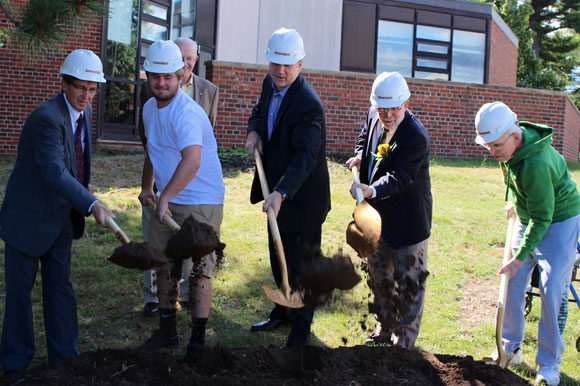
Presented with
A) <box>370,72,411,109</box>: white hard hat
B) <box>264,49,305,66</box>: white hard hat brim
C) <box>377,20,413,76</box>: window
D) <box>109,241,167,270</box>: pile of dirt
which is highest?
<box>377,20,413,76</box>: window

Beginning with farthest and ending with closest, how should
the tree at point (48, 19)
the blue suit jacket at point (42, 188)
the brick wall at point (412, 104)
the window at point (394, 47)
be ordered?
1. the window at point (394, 47)
2. the brick wall at point (412, 104)
3. the tree at point (48, 19)
4. the blue suit jacket at point (42, 188)

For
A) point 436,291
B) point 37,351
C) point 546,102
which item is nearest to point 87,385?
point 37,351

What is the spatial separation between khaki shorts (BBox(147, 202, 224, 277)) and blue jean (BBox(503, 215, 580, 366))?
209 cm

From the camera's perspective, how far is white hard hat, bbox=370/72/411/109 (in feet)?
13.8

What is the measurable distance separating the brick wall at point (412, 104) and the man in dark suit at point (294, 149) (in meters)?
7.47

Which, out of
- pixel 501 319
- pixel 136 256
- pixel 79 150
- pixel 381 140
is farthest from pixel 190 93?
pixel 501 319

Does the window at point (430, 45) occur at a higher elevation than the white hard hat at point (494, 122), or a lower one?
higher

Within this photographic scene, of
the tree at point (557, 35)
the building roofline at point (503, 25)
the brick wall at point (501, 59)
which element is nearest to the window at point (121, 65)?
the building roofline at point (503, 25)

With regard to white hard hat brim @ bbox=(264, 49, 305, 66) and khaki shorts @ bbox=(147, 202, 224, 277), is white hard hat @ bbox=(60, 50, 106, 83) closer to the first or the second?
khaki shorts @ bbox=(147, 202, 224, 277)

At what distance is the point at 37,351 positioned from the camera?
443 cm

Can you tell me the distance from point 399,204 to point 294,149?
828 millimetres

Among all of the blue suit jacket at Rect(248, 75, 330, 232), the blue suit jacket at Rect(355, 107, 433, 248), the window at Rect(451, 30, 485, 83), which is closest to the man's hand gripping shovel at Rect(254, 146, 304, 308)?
the blue suit jacket at Rect(248, 75, 330, 232)

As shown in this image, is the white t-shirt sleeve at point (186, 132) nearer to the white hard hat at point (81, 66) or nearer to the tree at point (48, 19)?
the white hard hat at point (81, 66)

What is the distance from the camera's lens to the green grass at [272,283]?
4934mm
